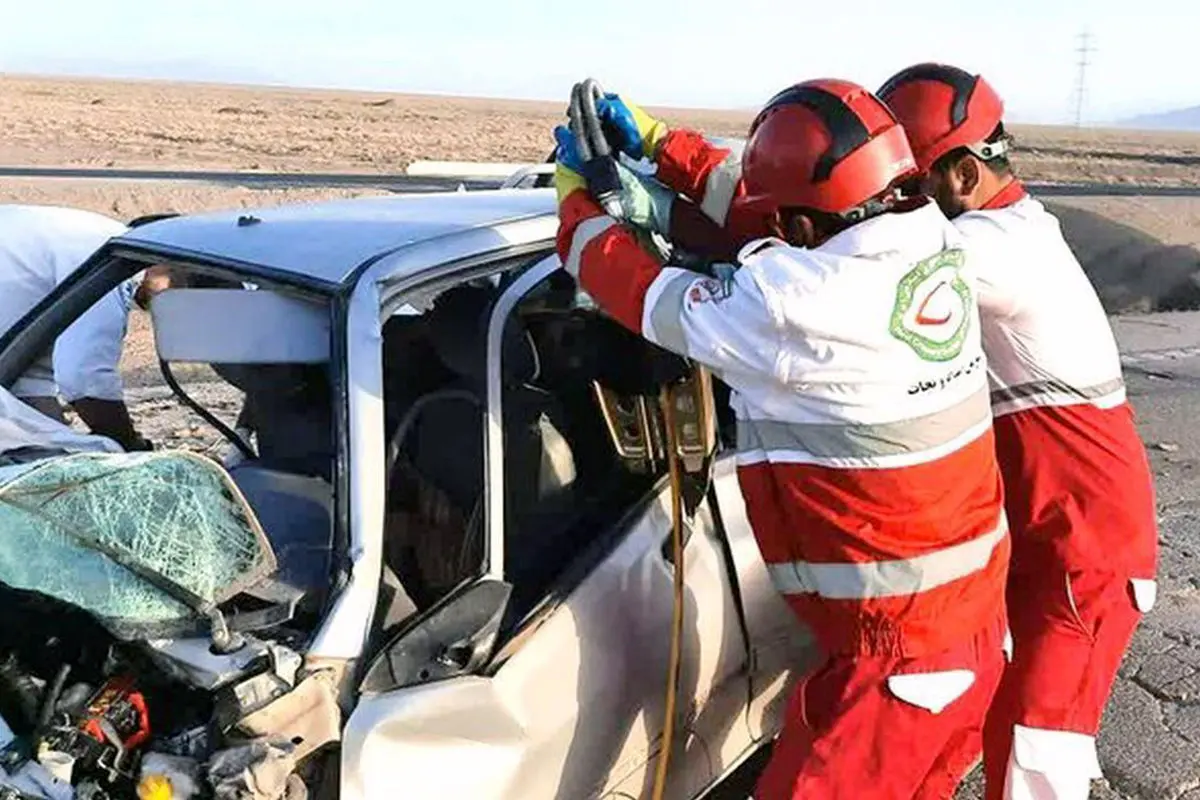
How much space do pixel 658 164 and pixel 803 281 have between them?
0.81 m

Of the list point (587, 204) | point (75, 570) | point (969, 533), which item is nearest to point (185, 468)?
point (75, 570)

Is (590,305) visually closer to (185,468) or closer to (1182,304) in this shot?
(185,468)

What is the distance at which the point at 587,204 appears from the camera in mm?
2801

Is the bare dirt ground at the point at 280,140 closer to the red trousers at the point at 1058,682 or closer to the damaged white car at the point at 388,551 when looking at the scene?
the damaged white car at the point at 388,551

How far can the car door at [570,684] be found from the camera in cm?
254

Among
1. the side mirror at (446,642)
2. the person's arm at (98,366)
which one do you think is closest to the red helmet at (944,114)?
the side mirror at (446,642)

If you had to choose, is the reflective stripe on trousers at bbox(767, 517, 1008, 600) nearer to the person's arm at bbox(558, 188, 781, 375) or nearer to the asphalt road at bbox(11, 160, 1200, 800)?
the person's arm at bbox(558, 188, 781, 375)

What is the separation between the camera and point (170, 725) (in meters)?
2.59

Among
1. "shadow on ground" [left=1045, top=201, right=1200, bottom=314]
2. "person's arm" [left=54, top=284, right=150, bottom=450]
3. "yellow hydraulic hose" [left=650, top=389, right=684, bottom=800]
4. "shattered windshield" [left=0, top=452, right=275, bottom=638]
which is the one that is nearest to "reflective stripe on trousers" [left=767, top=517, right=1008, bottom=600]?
"yellow hydraulic hose" [left=650, top=389, right=684, bottom=800]

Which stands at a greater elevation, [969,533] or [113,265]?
[113,265]

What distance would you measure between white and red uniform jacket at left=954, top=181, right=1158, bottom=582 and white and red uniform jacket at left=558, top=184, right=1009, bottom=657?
461 millimetres

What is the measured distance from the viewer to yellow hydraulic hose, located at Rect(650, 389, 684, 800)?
301cm

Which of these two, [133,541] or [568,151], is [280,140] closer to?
[568,151]

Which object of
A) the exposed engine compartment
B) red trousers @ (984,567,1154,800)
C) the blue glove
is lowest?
red trousers @ (984,567,1154,800)
